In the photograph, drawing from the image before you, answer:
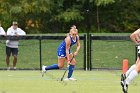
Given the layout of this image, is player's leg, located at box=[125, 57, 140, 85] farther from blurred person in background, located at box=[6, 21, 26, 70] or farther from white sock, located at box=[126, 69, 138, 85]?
blurred person in background, located at box=[6, 21, 26, 70]

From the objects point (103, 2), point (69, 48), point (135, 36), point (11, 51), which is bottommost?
point (11, 51)

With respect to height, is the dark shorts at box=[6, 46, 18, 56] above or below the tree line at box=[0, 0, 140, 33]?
below

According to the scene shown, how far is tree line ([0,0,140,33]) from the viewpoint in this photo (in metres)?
38.6

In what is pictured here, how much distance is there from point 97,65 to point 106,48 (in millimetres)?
1477

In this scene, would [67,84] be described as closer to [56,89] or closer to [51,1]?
[56,89]

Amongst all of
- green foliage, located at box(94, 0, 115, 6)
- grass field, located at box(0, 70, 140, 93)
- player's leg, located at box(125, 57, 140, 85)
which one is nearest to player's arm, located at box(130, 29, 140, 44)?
player's leg, located at box(125, 57, 140, 85)

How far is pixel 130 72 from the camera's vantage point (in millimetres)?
14297

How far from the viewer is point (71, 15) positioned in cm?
3847

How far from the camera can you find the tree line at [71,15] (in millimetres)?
38562

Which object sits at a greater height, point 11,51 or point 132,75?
point 132,75

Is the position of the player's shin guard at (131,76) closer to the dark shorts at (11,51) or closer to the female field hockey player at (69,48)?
the female field hockey player at (69,48)

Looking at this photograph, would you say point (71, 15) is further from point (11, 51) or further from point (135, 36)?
point (135, 36)

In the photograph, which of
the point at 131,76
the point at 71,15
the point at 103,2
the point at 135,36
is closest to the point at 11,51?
the point at 135,36

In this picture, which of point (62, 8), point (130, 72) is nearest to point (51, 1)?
point (62, 8)
